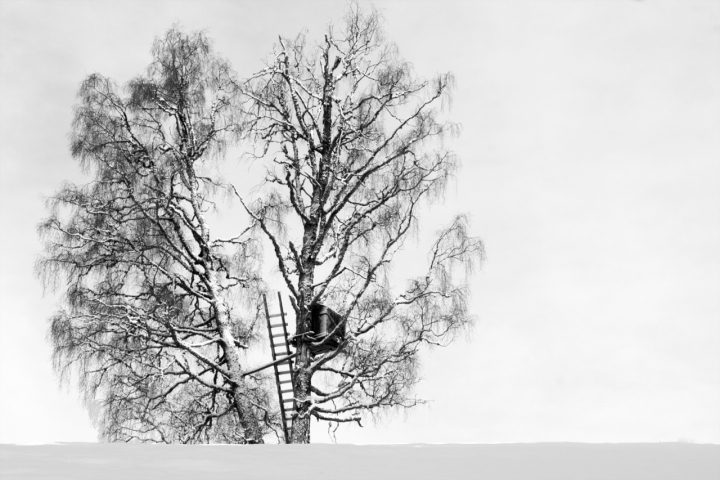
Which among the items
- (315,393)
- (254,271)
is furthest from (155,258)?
(315,393)

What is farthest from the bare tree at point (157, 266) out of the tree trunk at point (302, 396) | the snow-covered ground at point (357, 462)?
the snow-covered ground at point (357, 462)

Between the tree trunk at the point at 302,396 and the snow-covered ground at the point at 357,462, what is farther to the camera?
the tree trunk at the point at 302,396

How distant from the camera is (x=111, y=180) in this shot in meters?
17.0

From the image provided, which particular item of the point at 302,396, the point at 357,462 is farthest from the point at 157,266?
the point at 357,462

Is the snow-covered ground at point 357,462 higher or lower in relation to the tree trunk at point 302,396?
lower

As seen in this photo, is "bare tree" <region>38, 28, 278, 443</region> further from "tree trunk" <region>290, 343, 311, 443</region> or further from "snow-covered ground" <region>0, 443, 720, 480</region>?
"snow-covered ground" <region>0, 443, 720, 480</region>

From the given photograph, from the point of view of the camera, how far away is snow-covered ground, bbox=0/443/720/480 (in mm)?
4875

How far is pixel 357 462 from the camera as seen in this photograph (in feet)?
17.8

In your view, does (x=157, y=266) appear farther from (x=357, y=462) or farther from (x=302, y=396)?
(x=357, y=462)

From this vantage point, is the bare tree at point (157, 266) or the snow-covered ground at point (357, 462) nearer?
the snow-covered ground at point (357, 462)

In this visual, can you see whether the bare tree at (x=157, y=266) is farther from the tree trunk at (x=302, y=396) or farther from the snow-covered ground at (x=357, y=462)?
the snow-covered ground at (x=357, y=462)

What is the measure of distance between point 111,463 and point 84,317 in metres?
11.3

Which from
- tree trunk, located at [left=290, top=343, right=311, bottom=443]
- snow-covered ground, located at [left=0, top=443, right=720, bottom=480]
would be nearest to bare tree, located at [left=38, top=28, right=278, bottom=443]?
tree trunk, located at [left=290, top=343, right=311, bottom=443]

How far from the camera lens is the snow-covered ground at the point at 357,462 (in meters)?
4.88
